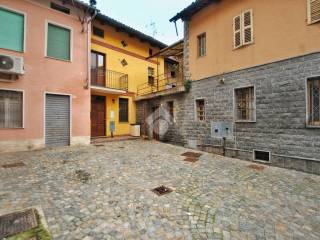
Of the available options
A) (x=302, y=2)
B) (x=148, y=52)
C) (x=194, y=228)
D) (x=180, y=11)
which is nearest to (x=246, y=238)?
(x=194, y=228)

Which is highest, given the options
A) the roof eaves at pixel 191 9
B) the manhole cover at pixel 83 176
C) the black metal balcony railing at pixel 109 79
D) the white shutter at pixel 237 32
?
the roof eaves at pixel 191 9

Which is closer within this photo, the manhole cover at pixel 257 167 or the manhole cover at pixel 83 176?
the manhole cover at pixel 83 176

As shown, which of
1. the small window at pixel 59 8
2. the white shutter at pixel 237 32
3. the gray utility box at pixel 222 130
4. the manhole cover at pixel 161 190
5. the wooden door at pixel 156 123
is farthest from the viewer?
the wooden door at pixel 156 123

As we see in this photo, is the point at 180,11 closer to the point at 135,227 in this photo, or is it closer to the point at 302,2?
the point at 302,2

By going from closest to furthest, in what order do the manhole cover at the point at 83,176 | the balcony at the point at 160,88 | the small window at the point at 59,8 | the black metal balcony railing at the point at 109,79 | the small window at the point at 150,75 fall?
the manhole cover at the point at 83,176 → the small window at the point at 59,8 → the balcony at the point at 160,88 → the black metal balcony railing at the point at 109,79 → the small window at the point at 150,75

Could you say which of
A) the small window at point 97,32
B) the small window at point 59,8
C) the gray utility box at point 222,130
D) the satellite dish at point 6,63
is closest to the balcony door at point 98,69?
the small window at point 97,32

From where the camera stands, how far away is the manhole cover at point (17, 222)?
8.51 feet

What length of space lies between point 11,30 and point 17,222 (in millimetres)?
8370

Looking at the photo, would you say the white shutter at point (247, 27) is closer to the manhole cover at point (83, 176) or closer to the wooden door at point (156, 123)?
the wooden door at point (156, 123)

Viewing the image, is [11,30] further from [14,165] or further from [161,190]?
[161,190]

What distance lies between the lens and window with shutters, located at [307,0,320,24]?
5423mm

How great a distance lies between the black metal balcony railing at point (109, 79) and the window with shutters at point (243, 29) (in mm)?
7774

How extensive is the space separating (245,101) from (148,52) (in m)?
10.2

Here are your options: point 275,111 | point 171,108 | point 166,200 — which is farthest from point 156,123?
point 166,200
